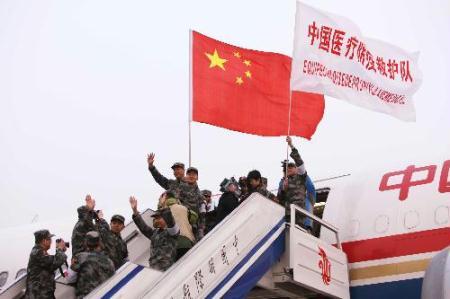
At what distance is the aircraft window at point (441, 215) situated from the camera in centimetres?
980

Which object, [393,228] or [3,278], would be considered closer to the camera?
[393,228]

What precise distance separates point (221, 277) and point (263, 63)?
575cm

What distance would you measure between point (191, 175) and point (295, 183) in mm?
1680

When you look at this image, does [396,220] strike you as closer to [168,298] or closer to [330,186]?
[330,186]

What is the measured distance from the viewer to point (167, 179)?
36.3 ft

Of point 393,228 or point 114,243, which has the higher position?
point 393,228

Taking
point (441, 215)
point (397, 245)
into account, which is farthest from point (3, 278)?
point (441, 215)

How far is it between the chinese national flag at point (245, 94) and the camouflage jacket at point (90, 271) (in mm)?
3986

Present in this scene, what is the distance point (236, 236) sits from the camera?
27.9ft

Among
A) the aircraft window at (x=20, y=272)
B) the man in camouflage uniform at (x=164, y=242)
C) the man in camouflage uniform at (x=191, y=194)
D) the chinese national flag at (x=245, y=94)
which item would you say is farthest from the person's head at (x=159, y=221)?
the aircraft window at (x=20, y=272)

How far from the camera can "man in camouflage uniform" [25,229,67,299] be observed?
28.7ft

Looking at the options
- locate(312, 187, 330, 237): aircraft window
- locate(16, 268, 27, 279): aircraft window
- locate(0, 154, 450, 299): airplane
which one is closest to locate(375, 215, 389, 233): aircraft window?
locate(0, 154, 450, 299): airplane

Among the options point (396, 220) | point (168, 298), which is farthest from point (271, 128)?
point (168, 298)

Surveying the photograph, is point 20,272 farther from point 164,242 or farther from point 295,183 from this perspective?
point 295,183
